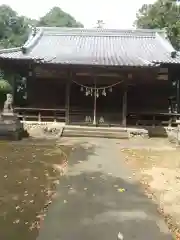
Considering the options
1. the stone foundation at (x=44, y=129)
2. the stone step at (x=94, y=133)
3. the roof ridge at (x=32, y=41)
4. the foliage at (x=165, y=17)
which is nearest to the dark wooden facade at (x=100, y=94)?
the stone foundation at (x=44, y=129)

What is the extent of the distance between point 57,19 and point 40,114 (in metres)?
65.1

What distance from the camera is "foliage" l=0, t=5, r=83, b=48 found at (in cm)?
5300

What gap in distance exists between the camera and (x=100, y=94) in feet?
61.8

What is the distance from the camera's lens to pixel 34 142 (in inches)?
532

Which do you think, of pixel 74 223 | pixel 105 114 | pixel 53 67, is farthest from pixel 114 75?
pixel 74 223

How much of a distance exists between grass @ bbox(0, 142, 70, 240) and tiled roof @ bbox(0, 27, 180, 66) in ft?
21.8

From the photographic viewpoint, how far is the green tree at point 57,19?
252 ft

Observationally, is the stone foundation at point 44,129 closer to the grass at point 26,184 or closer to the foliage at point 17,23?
the grass at point 26,184

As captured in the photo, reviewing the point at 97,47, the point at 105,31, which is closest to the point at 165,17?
the point at 105,31

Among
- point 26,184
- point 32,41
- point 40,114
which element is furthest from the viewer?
point 32,41

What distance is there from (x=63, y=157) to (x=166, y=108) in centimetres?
1002

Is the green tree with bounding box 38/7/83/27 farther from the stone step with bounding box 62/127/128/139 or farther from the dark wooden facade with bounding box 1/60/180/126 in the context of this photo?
the stone step with bounding box 62/127/128/139

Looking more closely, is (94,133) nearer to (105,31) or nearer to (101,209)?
(105,31)

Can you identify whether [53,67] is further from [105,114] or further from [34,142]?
[34,142]
